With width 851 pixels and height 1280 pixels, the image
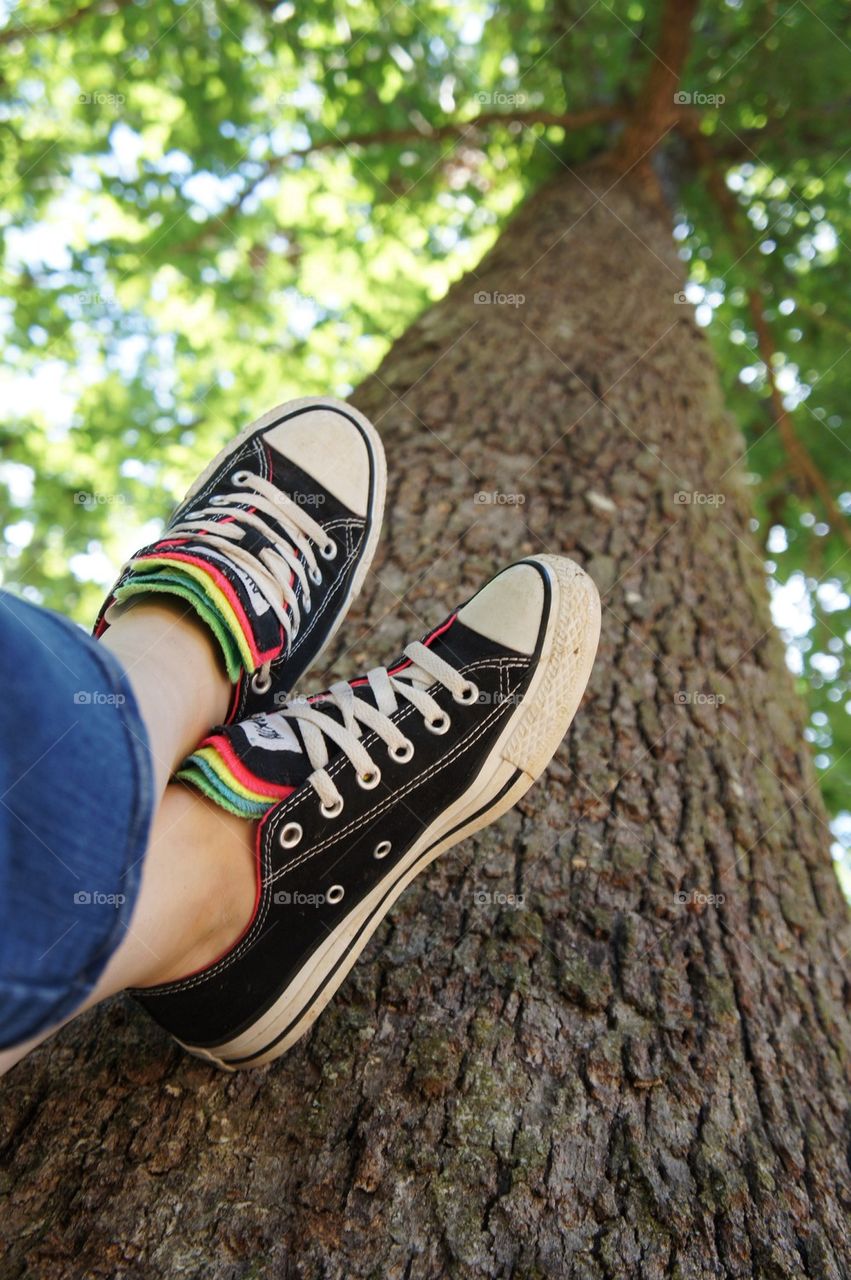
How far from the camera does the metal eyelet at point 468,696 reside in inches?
46.1

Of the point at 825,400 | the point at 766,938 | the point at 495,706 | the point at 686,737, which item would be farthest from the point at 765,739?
the point at 825,400

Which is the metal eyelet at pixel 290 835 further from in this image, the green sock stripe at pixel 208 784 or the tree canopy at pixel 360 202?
the tree canopy at pixel 360 202

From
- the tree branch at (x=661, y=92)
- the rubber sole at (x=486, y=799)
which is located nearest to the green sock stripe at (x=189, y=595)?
the rubber sole at (x=486, y=799)

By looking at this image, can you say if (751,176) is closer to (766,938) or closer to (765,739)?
(765,739)

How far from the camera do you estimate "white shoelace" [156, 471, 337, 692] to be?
1.23 metres

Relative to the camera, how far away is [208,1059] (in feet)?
3.27

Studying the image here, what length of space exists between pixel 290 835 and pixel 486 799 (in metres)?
0.27

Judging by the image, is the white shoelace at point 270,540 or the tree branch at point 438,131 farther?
the tree branch at point 438,131

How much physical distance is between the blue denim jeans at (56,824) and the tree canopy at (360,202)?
2961mm

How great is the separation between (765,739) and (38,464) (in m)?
4.96

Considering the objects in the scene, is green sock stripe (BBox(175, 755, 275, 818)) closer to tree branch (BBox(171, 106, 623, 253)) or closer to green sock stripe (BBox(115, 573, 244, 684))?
green sock stripe (BBox(115, 573, 244, 684))

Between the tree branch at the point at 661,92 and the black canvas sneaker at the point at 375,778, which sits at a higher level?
the tree branch at the point at 661,92

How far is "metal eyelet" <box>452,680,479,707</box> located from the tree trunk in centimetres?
26

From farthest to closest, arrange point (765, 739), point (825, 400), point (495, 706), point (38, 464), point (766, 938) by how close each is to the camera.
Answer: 1. point (38, 464)
2. point (825, 400)
3. point (765, 739)
4. point (766, 938)
5. point (495, 706)
